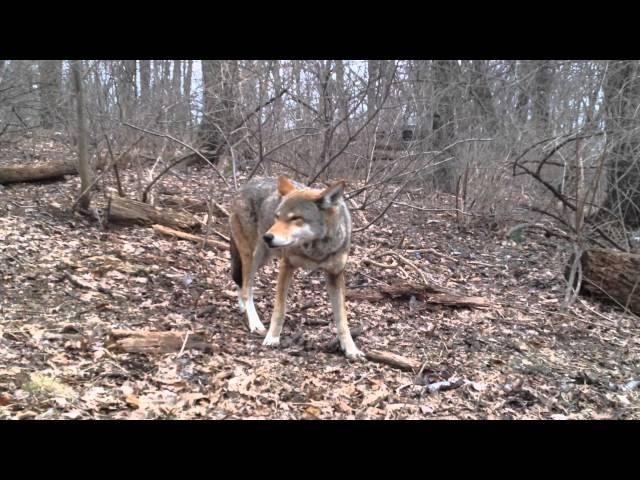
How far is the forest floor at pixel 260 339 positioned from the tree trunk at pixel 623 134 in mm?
1741

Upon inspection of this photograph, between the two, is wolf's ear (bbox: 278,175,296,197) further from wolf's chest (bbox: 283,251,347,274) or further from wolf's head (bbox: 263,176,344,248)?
wolf's chest (bbox: 283,251,347,274)

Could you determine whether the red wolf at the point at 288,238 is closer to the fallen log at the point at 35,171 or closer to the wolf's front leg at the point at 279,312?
the wolf's front leg at the point at 279,312

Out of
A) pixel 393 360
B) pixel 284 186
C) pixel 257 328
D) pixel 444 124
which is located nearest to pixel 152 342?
pixel 257 328

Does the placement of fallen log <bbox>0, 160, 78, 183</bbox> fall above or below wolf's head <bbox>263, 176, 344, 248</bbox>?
below

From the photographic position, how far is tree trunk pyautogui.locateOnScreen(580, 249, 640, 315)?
7602 millimetres

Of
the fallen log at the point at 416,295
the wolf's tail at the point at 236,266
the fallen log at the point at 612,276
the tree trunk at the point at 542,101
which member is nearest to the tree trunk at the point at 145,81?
the wolf's tail at the point at 236,266

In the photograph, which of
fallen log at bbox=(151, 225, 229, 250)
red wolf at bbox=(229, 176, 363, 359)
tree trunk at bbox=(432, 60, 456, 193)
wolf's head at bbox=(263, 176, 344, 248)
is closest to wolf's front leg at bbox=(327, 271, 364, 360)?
red wolf at bbox=(229, 176, 363, 359)

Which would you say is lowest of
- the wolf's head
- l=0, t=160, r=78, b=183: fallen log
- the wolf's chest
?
the wolf's chest

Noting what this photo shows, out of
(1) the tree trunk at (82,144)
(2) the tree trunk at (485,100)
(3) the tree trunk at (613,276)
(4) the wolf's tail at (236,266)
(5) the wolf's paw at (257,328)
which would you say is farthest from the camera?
(2) the tree trunk at (485,100)

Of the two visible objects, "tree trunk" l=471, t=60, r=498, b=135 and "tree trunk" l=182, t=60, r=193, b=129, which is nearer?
"tree trunk" l=182, t=60, r=193, b=129

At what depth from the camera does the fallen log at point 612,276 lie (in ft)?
25.0

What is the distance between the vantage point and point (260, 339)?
19.7 ft

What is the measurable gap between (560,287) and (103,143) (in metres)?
8.78

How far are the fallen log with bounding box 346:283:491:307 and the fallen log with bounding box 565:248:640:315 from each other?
6.06 feet
